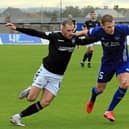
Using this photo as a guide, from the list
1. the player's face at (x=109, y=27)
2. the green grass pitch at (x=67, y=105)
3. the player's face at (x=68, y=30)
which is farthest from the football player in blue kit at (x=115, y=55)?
the player's face at (x=68, y=30)

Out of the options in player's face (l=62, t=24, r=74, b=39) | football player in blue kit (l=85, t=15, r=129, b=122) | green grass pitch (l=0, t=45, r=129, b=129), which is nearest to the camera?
player's face (l=62, t=24, r=74, b=39)

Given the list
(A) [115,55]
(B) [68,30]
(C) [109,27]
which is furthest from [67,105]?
(B) [68,30]

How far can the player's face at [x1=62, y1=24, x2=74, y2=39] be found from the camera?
9352 millimetres

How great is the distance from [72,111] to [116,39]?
192 cm

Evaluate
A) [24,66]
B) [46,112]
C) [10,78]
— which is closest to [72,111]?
[46,112]

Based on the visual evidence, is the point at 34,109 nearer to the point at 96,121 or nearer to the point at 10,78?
the point at 96,121

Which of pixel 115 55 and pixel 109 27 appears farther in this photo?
pixel 115 55

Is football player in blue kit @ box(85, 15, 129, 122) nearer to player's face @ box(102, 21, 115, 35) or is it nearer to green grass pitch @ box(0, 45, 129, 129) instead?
player's face @ box(102, 21, 115, 35)

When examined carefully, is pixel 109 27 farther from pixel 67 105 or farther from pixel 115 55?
pixel 67 105

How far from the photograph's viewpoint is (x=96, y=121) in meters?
9.98

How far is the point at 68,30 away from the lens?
9406 millimetres

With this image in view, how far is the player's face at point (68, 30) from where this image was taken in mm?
9352

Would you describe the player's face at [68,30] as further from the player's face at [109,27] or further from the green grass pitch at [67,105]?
the green grass pitch at [67,105]

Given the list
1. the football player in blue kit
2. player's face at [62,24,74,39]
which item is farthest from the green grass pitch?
player's face at [62,24,74,39]
